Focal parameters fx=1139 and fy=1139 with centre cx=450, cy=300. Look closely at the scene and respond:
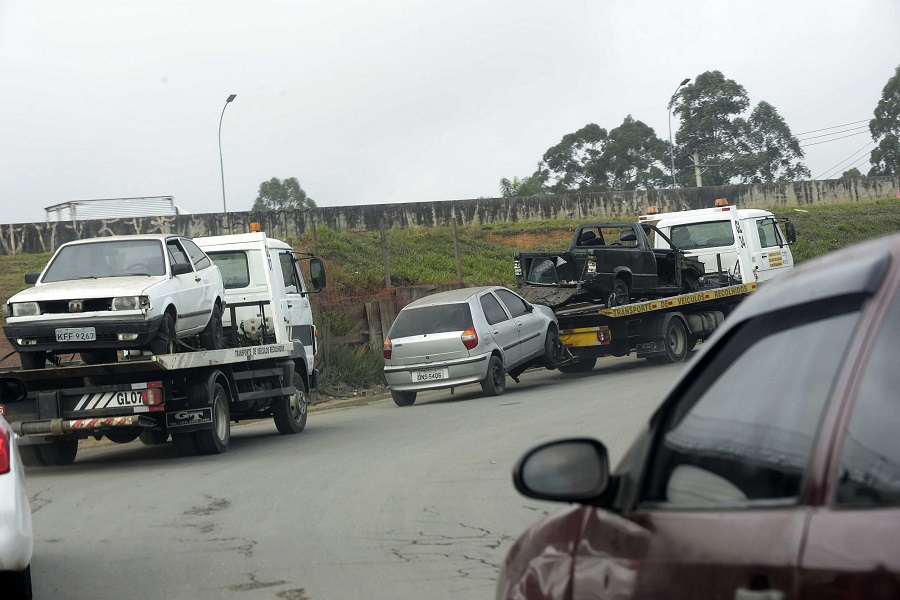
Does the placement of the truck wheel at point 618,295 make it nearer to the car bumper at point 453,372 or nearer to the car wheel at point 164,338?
the car bumper at point 453,372

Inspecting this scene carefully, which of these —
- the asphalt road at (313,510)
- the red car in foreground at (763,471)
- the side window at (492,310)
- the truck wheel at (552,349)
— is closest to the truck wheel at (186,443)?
the asphalt road at (313,510)

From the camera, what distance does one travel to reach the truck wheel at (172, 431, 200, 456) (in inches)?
520

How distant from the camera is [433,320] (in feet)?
60.9

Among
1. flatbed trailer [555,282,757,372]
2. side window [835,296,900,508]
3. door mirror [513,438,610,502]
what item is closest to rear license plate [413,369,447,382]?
flatbed trailer [555,282,757,372]

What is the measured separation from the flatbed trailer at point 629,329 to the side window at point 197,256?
320 inches

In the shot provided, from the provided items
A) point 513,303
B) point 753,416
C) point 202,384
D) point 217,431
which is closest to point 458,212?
point 513,303

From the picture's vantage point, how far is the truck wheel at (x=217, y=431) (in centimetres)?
1312

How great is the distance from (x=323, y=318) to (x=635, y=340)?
6.44 metres

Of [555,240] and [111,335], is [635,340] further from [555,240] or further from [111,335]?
[555,240]

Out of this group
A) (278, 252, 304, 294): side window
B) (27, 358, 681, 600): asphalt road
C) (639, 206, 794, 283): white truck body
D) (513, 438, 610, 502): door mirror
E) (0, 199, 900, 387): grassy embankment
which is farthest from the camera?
(0, 199, 900, 387): grassy embankment

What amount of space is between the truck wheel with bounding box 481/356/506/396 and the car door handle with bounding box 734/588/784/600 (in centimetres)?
1613

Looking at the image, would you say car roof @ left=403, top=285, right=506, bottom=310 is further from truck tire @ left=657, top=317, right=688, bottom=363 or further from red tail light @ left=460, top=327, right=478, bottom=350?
truck tire @ left=657, top=317, right=688, bottom=363

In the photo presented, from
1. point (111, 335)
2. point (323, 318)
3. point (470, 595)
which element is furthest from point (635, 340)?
point (470, 595)

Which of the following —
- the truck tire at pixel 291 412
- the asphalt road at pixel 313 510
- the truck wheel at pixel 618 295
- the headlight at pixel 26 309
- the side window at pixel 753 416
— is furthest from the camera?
the truck wheel at pixel 618 295
